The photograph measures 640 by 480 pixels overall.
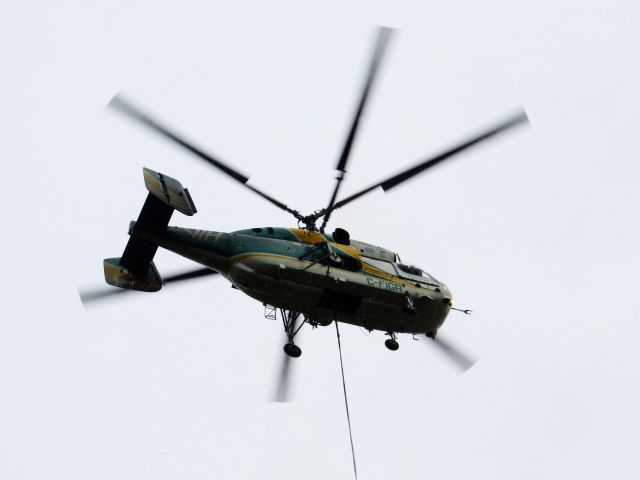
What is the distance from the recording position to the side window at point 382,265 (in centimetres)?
2313

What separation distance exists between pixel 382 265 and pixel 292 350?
141 inches

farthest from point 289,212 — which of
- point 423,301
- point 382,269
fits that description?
point 423,301

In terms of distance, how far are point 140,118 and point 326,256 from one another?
599 cm

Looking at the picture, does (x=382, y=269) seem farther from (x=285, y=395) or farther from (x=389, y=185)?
(x=285, y=395)

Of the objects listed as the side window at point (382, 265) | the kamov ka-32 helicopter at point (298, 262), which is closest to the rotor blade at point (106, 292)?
the kamov ka-32 helicopter at point (298, 262)

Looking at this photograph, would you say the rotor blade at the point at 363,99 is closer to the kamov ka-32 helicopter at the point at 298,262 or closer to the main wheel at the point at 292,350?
the kamov ka-32 helicopter at the point at 298,262

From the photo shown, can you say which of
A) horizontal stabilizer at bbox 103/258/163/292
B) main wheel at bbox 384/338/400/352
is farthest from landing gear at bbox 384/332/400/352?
horizontal stabilizer at bbox 103/258/163/292

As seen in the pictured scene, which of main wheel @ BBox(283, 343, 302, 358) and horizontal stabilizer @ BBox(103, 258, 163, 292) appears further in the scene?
main wheel @ BBox(283, 343, 302, 358)

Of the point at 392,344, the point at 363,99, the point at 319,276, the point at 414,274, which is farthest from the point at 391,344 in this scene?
the point at 363,99

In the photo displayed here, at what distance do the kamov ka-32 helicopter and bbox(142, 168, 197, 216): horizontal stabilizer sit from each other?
2 centimetres

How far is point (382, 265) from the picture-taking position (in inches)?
922

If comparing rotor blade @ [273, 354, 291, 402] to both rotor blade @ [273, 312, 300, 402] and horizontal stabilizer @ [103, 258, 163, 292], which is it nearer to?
rotor blade @ [273, 312, 300, 402]

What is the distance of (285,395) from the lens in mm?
23703

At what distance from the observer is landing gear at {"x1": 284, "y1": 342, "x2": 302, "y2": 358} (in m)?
21.8
